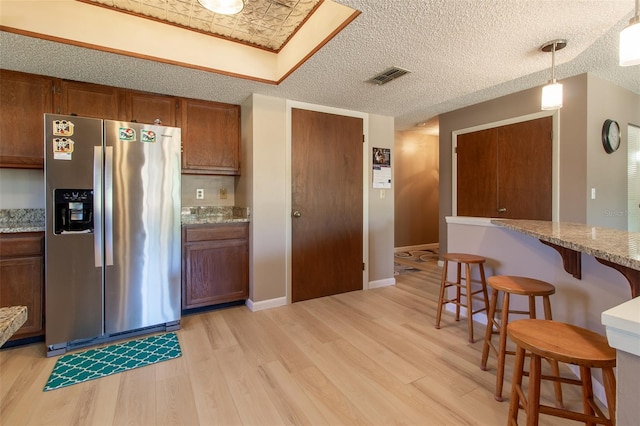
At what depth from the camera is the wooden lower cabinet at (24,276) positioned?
2.17 m

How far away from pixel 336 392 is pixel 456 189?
3637 millimetres

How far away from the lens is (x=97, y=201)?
7.30ft

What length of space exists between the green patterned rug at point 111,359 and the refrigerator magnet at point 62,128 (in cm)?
161

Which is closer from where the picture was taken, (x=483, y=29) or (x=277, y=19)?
(x=483, y=29)

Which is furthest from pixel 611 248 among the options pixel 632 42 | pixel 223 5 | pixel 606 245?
pixel 223 5

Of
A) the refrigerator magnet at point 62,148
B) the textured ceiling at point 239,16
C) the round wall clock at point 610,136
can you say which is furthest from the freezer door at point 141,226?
the round wall clock at point 610,136

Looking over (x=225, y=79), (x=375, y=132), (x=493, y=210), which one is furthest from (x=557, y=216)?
(x=225, y=79)

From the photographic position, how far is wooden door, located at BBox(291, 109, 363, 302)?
10.7ft

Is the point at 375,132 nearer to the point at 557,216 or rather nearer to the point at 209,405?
the point at 557,216

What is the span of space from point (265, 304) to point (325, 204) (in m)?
1.27

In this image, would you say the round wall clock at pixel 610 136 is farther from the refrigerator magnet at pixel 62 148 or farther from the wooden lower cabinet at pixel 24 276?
the wooden lower cabinet at pixel 24 276

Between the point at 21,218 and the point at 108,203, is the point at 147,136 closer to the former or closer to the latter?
the point at 108,203

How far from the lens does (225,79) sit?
262cm

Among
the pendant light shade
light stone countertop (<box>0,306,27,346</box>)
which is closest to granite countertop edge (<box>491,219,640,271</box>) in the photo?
the pendant light shade
